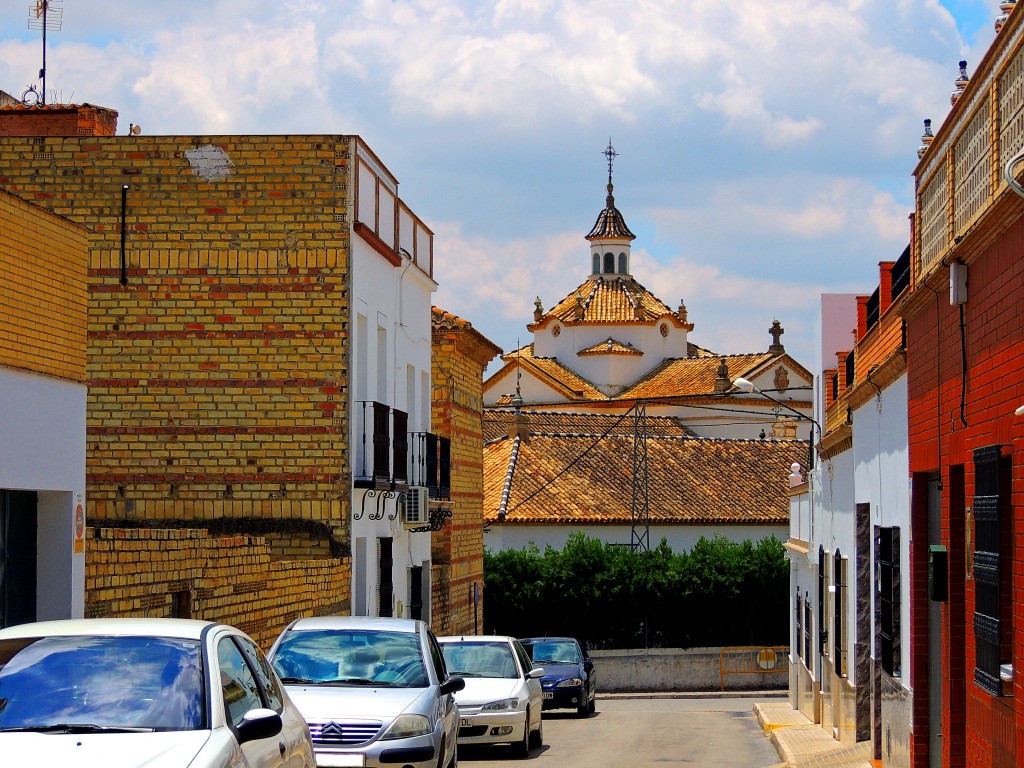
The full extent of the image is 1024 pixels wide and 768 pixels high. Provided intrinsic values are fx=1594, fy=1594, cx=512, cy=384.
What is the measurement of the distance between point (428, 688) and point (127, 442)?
9.68 metres

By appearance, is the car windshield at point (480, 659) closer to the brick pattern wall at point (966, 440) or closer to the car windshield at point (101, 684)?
the brick pattern wall at point (966, 440)

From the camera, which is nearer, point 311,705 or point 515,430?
point 311,705

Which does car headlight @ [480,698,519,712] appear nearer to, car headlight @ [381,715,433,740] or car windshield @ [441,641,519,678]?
car windshield @ [441,641,519,678]

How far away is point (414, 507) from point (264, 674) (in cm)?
1643

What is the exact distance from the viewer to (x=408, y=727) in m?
12.4

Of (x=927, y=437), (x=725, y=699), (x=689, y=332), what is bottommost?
(x=725, y=699)

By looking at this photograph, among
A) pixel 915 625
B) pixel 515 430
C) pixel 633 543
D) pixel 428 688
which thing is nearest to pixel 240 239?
pixel 428 688

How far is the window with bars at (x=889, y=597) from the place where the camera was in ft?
48.3

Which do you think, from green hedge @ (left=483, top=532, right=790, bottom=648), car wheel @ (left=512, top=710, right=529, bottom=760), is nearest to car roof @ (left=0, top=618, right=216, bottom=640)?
car wheel @ (left=512, top=710, right=529, bottom=760)

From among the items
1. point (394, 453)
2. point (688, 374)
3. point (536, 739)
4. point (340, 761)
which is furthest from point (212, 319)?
point (688, 374)

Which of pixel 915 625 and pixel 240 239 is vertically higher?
pixel 240 239

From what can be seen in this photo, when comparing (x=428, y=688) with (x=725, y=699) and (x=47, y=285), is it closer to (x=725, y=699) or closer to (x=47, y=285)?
(x=47, y=285)

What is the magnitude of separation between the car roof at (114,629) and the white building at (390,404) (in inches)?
522

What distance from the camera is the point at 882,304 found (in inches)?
668
